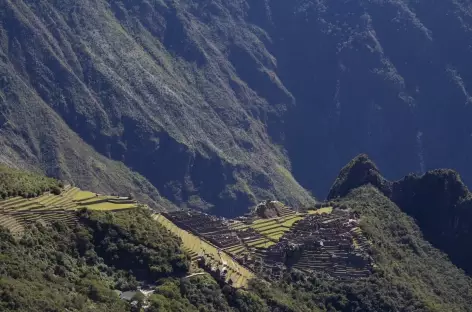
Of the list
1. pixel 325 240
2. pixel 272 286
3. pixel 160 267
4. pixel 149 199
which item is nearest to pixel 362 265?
pixel 325 240

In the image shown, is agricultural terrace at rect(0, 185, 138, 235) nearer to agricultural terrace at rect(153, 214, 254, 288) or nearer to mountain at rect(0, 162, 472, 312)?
mountain at rect(0, 162, 472, 312)

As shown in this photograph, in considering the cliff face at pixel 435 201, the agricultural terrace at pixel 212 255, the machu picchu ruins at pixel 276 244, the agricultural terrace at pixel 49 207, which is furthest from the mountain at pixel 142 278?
the cliff face at pixel 435 201

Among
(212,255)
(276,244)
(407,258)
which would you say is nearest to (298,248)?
(276,244)

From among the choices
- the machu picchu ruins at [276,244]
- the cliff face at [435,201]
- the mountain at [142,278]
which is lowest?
the mountain at [142,278]

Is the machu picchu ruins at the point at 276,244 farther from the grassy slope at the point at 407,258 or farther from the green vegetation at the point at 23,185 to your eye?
the green vegetation at the point at 23,185

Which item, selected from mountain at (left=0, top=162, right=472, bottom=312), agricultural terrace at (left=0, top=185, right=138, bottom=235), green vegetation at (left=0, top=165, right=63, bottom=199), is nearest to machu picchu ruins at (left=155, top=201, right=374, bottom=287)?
mountain at (left=0, top=162, right=472, bottom=312)

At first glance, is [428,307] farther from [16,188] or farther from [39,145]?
[39,145]
